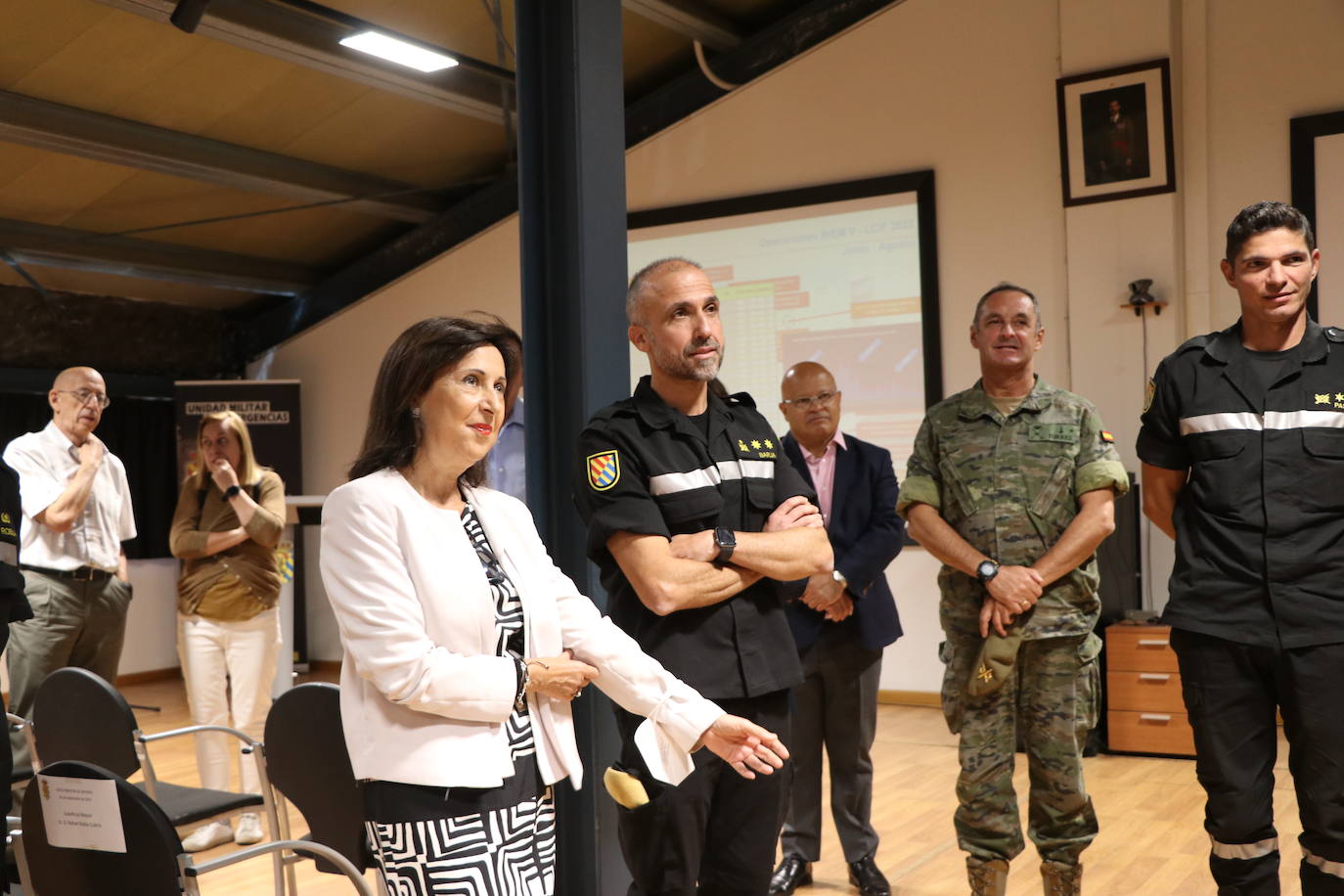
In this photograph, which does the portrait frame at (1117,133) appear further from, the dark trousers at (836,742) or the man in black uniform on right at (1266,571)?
the man in black uniform on right at (1266,571)

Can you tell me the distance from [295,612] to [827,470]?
6420 millimetres

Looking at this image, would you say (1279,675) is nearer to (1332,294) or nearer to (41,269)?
(1332,294)

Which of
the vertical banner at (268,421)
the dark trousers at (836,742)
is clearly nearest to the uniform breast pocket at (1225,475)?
the dark trousers at (836,742)

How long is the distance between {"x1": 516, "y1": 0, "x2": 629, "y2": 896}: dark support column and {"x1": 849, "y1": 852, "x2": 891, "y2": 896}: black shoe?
97 cm

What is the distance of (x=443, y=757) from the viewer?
5.76 ft

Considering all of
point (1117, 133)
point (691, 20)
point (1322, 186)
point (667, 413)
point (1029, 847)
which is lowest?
point (1029, 847)

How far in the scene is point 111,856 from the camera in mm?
1981

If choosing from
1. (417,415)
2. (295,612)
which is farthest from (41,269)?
(417,415)

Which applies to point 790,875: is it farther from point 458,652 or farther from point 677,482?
point 458,652

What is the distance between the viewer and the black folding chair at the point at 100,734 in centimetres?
312

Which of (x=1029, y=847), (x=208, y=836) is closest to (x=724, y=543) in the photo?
(x=1029, y=847)

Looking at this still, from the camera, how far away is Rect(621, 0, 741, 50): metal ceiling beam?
6.84 m

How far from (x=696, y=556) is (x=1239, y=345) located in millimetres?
1395

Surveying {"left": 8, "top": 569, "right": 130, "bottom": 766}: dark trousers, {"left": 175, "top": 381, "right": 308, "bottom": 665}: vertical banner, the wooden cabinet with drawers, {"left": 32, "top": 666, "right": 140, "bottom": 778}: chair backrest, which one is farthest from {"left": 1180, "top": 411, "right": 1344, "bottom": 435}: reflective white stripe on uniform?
{"left": 175, "top": 381, "right": 308, "bottom": 665}: vertical banner
